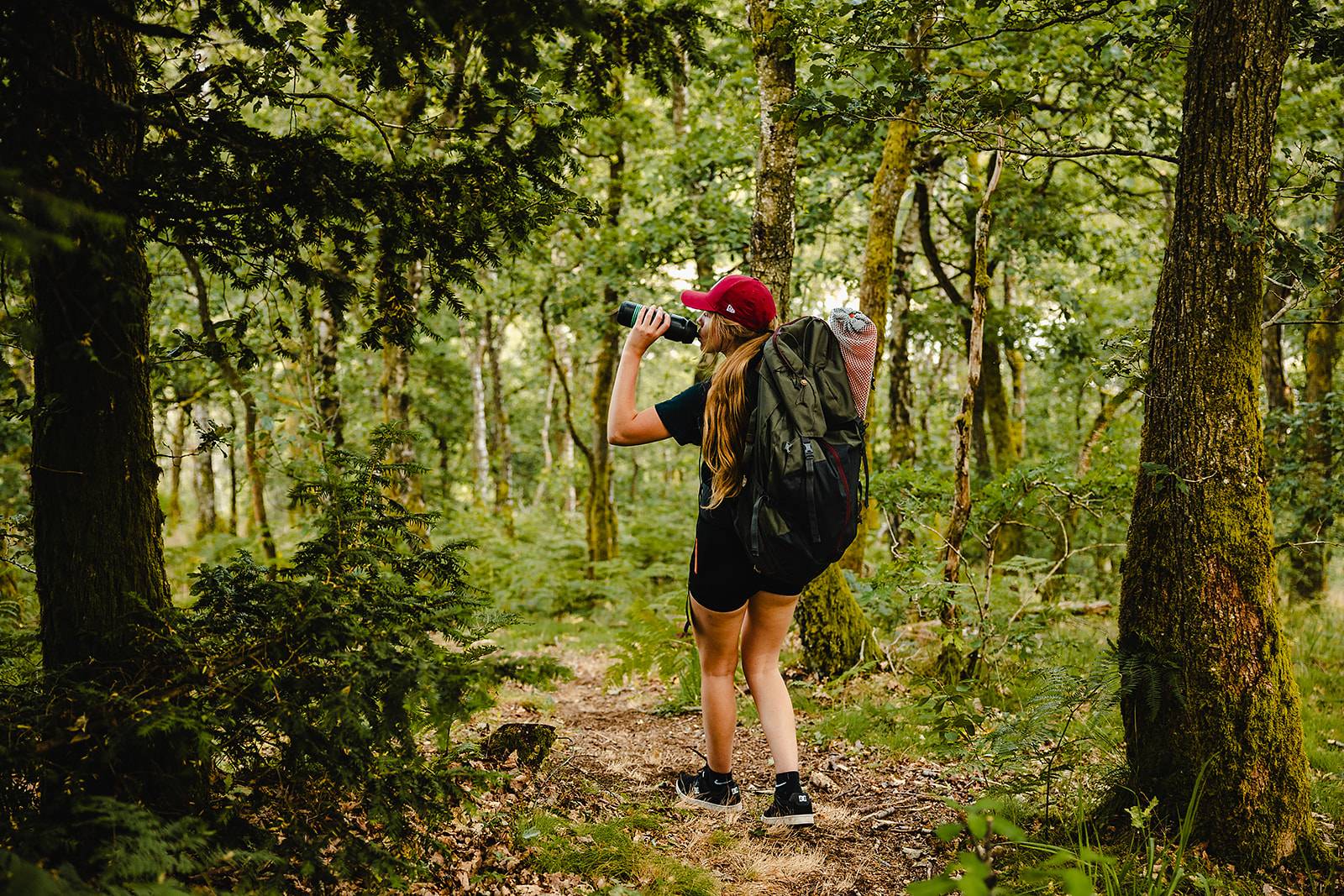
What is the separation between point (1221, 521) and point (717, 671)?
2265 mm

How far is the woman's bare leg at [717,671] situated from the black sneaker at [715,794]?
0.28 feet

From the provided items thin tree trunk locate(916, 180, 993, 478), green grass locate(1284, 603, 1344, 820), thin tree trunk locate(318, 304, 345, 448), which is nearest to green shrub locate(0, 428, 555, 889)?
green grass locate(1284, 603, 1344, 820)

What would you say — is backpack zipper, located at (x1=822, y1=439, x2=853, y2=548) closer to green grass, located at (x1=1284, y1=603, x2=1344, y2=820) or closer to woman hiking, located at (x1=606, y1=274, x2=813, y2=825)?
woman hiking, located at (x1=606, y1=274, x2=813, y2=825)

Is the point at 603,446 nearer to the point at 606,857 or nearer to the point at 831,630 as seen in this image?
the point at 831,630

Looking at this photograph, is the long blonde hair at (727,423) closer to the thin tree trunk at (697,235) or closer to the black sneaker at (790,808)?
the black sneaker at (790,808)

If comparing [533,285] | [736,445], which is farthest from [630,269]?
[736,445]

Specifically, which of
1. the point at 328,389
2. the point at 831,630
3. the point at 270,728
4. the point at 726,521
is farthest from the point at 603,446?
the point at 270,728

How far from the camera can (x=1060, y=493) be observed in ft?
17.4

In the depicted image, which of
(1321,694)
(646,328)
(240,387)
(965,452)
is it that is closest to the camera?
(646,328)

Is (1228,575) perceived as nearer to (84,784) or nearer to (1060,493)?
(1060,493)

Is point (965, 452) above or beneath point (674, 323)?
beneath

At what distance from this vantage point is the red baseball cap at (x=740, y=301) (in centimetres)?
363

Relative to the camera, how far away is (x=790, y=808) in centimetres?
367

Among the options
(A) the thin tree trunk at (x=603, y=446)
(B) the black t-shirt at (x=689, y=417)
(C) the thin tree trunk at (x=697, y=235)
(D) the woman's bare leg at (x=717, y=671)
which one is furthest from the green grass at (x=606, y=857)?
(A) the thin tree trunk at (x=603, y=446)
